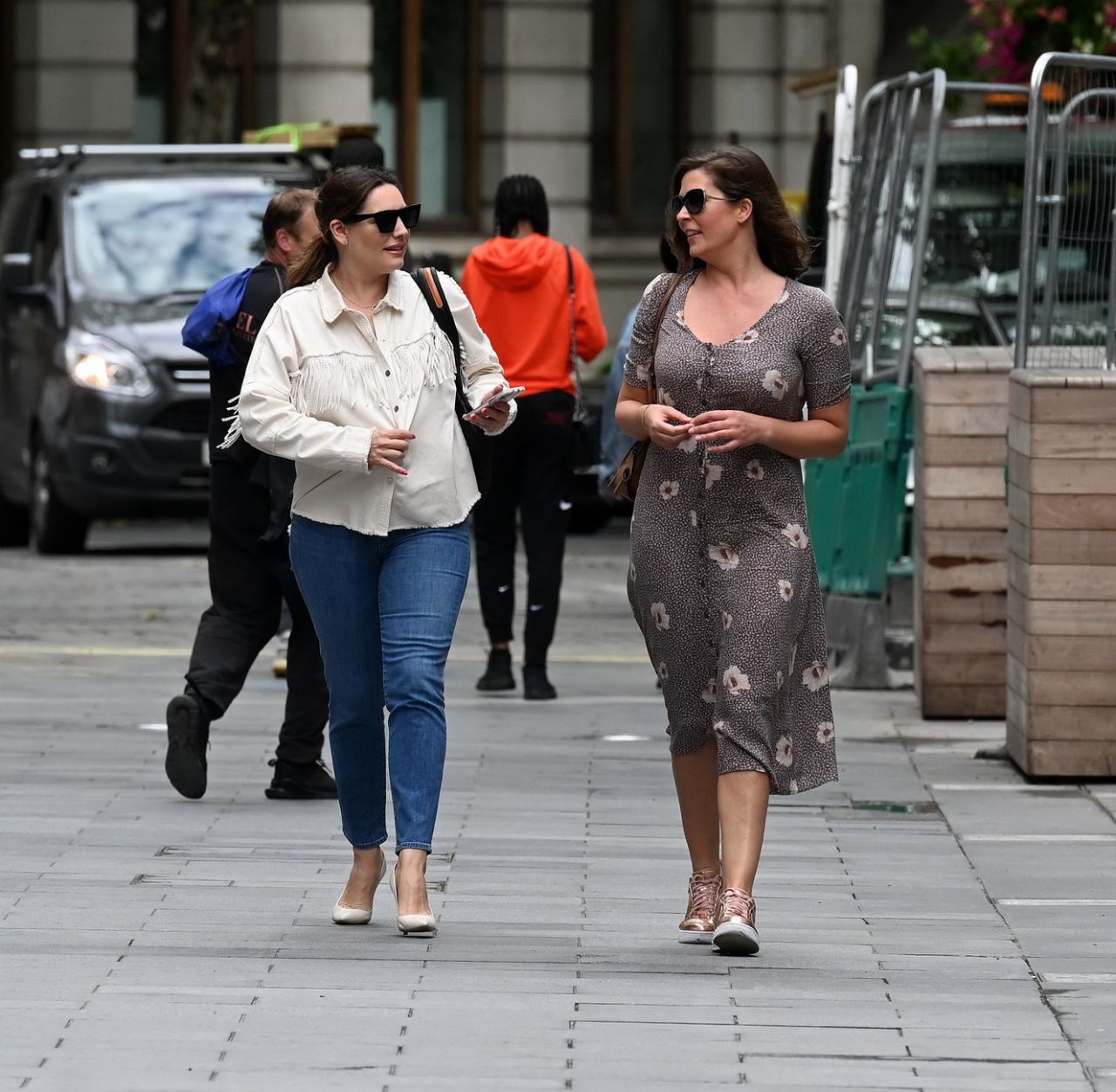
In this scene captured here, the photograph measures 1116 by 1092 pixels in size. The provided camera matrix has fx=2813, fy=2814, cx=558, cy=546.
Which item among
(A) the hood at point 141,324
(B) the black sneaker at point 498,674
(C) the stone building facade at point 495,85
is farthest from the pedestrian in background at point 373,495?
(C) the stone building facade at point 495,85

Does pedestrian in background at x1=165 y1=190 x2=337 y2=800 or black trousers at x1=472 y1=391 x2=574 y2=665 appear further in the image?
black trousers at x1=472 y1=391 x2=574 y2=665

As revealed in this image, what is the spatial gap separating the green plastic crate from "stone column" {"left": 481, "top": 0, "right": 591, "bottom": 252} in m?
14.8

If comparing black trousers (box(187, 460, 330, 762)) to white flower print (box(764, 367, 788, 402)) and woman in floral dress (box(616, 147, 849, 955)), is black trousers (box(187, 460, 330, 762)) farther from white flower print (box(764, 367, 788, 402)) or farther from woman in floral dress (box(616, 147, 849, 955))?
white flower print (box(764, 367, 788, 402))

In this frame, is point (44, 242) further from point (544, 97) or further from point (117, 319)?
point (544, 97)

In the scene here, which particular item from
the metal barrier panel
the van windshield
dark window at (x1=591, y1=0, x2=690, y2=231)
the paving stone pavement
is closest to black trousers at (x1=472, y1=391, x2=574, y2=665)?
the paving stone pavement

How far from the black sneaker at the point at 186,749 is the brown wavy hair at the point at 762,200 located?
2.45 metres

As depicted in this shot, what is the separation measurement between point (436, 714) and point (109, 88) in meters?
19.3

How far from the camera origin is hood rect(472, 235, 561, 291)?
10.4 m

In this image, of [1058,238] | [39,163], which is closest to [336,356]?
[1058,238]

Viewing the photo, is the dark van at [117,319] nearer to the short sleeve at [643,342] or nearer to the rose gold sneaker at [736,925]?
the short sleeve at [643,342]

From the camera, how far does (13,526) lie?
17797mm

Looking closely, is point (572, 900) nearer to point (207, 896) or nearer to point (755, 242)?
point (207, 896)

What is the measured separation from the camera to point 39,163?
17.5 m

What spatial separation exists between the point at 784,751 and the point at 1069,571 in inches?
92.8
